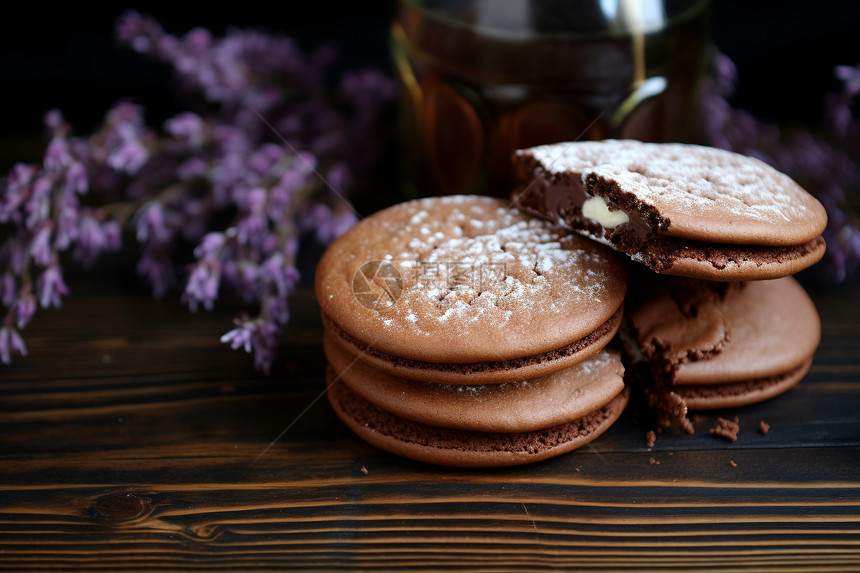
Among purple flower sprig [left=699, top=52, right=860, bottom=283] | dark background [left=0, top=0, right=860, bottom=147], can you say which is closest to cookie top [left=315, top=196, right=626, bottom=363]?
purple flower sprig [left=699, top=52, right=860, bottom=283]

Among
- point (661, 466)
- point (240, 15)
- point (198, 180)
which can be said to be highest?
point (240, 15)

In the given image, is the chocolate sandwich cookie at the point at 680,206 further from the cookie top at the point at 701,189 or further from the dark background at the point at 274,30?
the dark background at the point at 274,30

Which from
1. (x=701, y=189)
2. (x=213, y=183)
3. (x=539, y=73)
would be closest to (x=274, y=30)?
(x=213, y=183)

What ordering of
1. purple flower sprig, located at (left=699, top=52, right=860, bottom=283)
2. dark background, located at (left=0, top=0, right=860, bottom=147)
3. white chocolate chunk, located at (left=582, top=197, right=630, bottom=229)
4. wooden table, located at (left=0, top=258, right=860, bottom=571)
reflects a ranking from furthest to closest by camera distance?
dark background, located at (left=0, top=0, right=860, bottom=147) < purple flower sprig, located at (left=699, top=52, right=860, bottom=283) < white chocolate chunk, located at (left=582, top=197, right=630, bottom=229) < wooden table, located at (left=0, top=258, right=860, bottom=571)

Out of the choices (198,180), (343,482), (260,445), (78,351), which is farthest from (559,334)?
(198,180)

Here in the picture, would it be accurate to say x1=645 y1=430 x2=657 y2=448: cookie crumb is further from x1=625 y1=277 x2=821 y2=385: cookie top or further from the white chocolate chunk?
the white chocolate chunk

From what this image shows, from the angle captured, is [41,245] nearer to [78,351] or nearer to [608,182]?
[78,351]

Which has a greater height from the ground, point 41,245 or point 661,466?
point 41,245

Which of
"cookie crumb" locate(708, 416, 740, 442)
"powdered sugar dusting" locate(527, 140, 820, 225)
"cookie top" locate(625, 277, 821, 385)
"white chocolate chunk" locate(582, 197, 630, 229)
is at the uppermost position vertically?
"powdered sugar dusting" locate(527, 140, 820, 225)
